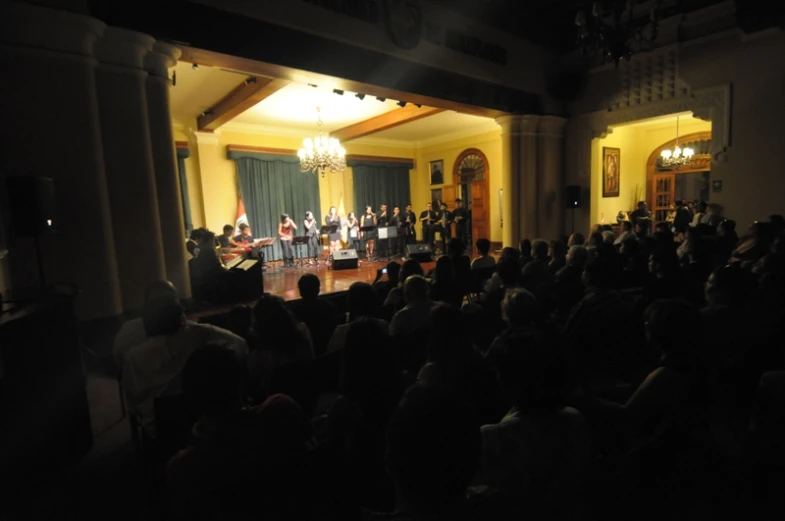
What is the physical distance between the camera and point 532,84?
768 cm

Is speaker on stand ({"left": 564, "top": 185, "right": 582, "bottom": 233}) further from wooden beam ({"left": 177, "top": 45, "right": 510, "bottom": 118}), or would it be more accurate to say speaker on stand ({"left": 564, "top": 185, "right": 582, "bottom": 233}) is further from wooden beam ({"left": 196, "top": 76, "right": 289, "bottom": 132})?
wooden beam ({"left": 196, "top": 76, "right": 289, "bottom": 132})

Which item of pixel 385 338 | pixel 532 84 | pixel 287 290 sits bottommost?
pixel 287 290

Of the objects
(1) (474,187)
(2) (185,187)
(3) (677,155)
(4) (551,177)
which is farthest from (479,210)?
(2) (185,187)

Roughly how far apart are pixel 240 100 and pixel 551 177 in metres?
5.86

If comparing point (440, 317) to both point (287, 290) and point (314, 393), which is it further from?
point (287, 290)

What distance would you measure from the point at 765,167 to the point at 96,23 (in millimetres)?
8321

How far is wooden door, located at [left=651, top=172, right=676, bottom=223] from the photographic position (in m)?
11.1

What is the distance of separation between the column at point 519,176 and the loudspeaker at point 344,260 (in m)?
3.00

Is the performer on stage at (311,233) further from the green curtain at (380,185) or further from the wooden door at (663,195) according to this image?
the wooden door at (663,195)

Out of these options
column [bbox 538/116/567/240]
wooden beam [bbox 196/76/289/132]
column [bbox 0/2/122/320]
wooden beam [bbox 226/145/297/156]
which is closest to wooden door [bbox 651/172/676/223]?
column [bbox 538/116/567/240]

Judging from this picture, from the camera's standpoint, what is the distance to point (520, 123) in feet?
25.6

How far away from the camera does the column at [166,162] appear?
13.0 ft

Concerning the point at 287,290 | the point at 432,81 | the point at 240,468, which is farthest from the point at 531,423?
the point at 432,81

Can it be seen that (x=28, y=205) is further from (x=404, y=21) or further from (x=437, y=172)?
(x=437, y=172)
